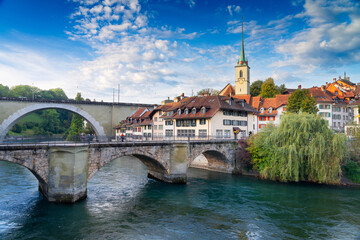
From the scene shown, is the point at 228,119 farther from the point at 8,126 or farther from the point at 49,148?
the point at 8,126

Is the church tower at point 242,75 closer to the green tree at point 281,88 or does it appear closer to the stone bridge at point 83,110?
the green tree at point 281,88

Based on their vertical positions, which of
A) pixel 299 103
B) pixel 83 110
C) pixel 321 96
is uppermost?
pixel 321 96

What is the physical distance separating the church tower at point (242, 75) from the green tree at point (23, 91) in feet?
276

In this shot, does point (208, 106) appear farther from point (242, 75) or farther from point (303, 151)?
point (242, 75)

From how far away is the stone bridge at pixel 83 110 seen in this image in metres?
41.0

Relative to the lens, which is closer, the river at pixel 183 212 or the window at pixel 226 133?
the river at pixel 183 212

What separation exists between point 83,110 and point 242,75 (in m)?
38.6

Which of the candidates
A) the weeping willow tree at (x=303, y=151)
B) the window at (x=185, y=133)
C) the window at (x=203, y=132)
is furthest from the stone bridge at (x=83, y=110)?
the weeping willow tree at (x=303, y=151)

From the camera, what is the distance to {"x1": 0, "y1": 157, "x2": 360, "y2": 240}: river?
14.5 meters

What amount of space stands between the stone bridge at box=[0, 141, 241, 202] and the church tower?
3949 cm

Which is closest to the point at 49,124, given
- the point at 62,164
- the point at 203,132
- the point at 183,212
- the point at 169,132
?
the point at 169,132

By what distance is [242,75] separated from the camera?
208ft

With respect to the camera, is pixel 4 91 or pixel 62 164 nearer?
pixel 62 164

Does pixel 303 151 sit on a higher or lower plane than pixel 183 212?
higher
